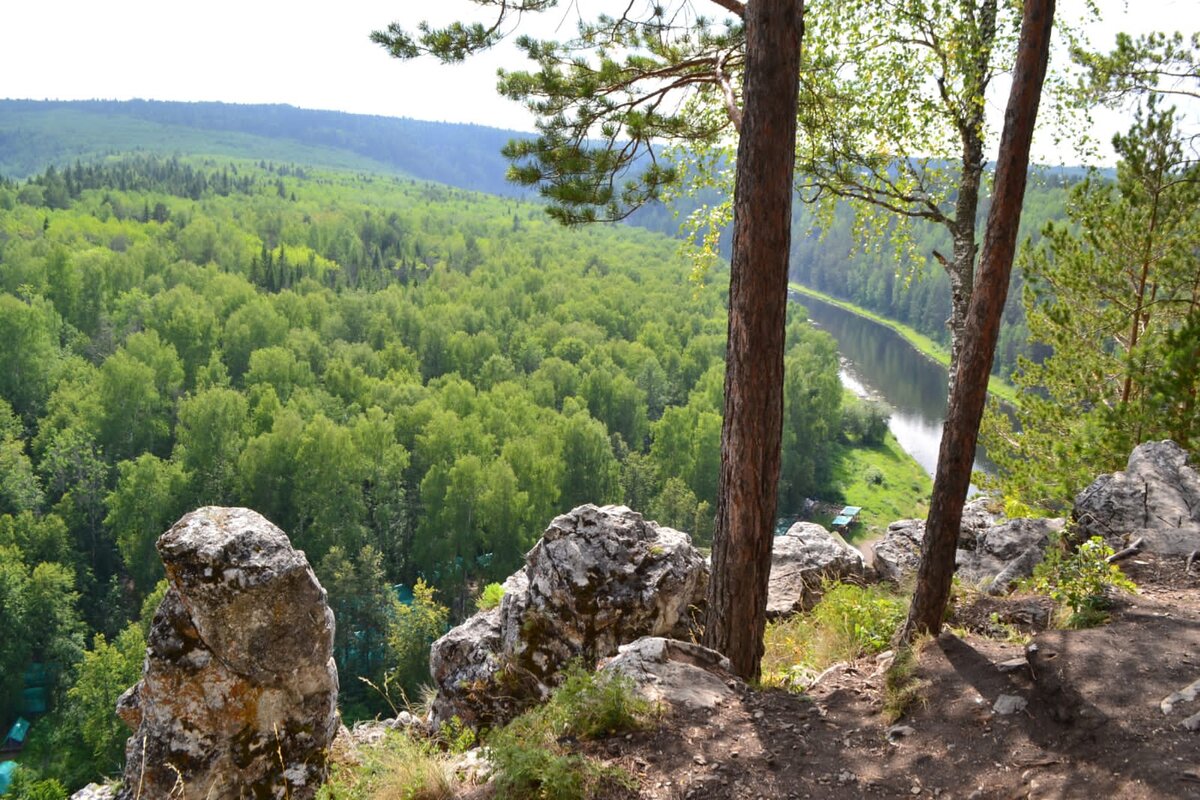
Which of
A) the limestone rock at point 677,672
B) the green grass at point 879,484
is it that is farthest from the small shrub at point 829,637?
the green grass at point 879,484

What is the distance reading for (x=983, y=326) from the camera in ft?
18.1

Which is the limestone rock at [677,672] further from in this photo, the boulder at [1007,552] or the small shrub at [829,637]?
the boulder at [1007,552]

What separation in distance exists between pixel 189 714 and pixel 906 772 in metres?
5.16

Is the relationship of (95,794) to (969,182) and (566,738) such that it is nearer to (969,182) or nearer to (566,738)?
(566,738)

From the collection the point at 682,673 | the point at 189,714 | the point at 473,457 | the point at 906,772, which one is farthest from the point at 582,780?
the point at 473,457

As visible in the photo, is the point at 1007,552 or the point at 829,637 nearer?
the point at 829,637

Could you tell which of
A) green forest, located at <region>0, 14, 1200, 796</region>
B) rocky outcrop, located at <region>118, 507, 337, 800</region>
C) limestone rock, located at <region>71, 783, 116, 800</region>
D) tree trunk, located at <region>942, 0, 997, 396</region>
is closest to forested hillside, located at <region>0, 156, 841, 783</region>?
green forest, located at <region>0, 14, 1200, 796</region>

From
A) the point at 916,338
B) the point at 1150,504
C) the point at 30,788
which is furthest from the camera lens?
the point at 916,338

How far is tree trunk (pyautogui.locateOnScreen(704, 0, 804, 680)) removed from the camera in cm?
509

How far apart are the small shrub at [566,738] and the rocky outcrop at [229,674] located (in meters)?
2.85

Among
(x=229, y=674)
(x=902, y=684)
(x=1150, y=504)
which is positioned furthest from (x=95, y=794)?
(x=1150, y=504)

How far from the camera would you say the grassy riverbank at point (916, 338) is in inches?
2575

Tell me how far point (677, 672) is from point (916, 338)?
318 ft

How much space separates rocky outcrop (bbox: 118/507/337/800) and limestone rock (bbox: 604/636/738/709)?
2847 millimetres
